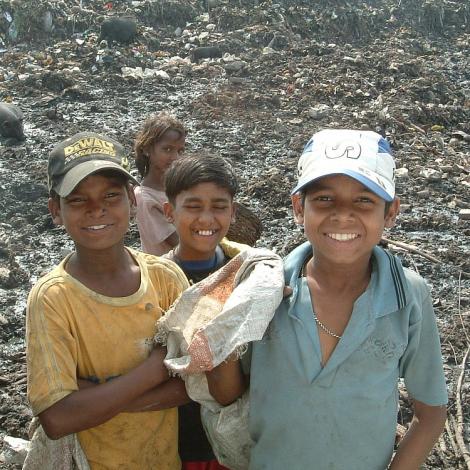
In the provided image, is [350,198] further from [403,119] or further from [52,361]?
[403,119]

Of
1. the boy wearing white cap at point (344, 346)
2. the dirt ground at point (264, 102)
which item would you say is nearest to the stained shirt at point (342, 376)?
the boy wearing white cap at point (344, 346)

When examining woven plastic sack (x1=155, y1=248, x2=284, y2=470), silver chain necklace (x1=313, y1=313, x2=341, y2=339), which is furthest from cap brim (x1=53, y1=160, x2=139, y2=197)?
silver chain necklace (x1=313, y1=313, x2=341, y2=339)

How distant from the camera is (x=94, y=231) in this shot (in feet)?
5.37

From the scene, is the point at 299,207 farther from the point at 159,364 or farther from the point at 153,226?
the point at 153,226

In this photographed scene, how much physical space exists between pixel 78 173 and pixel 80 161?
42 mm

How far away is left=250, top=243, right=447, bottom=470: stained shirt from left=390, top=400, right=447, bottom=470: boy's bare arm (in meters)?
0.04

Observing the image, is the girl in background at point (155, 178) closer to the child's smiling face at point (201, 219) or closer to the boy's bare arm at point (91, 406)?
the child's smiling face at point (201, 219)

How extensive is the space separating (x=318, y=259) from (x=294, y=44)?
356 inches

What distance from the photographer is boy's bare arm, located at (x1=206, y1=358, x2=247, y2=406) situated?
4.83ft

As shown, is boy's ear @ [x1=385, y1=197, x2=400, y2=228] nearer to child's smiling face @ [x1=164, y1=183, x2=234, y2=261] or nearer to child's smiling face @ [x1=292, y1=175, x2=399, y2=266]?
child's smiling face @ [x1=292, y1=175, x2=399, y2=266]

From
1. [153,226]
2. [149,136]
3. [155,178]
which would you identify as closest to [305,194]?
[153,226]

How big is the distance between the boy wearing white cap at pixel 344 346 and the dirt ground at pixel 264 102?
143 cm

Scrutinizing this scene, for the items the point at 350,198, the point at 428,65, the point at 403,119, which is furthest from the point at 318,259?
the point at 428,65

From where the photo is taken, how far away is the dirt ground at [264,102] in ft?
14.4
